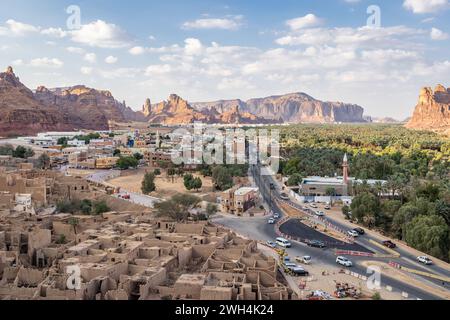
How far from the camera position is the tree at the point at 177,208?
1645 inches

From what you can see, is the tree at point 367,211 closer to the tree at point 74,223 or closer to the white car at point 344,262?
the white car at point 344,262

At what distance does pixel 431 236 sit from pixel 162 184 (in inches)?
1656

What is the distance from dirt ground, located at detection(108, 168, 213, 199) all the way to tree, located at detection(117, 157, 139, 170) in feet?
9.88

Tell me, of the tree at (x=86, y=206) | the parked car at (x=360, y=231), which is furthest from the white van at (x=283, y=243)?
the tree at (x=86, y=206)

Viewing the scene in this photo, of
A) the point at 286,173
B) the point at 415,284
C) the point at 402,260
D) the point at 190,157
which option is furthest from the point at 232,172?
the point at 415,284

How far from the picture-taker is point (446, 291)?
27875 mm

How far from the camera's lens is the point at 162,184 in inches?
2704

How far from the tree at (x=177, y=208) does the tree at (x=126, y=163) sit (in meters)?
41.4

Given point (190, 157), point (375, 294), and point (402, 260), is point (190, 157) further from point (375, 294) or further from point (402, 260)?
point (375, 294)

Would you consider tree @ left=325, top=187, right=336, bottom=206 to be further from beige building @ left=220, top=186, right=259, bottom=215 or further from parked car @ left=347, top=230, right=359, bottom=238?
parked car @ left=347, top=230, right=359, bottom=238

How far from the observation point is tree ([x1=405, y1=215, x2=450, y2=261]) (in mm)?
35531
